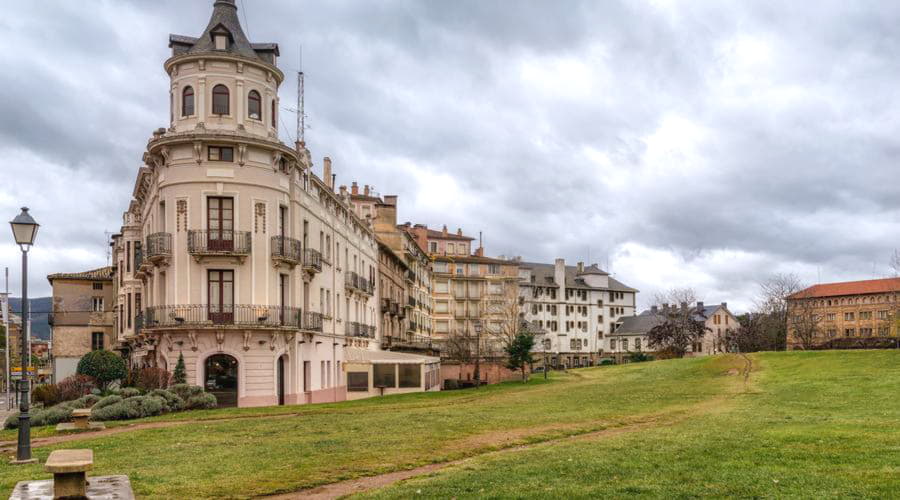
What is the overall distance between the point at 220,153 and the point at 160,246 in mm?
5015

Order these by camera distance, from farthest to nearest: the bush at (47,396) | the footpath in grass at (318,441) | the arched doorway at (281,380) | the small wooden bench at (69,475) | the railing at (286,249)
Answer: the arched doorway at (281,380)
the railing at (286,249)
the bush at (47,396)
the footpath in grass at (318,441)
the small wooden bench at (69,475)

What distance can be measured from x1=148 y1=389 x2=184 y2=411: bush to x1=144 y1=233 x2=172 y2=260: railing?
21.9 feet

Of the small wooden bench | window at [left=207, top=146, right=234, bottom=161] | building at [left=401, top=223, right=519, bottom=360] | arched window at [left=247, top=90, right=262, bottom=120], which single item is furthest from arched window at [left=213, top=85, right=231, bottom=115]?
building at [left=401, top=223, right=519, bottom=360]

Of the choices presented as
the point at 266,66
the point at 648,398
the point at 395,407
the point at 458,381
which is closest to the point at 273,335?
the point at 395,407

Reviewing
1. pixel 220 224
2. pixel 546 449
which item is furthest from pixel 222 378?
pixel 546 449

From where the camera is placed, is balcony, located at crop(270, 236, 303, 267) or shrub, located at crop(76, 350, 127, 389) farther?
shrub, located at crop(76, 350, 127, 389)

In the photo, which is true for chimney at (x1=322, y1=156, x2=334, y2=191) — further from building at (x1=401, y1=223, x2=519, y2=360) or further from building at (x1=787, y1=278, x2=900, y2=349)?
building at (x1=787, y1=278, x2=900, y2=349)

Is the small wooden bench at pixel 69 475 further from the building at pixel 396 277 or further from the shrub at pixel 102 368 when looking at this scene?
the building at pixel 396 277

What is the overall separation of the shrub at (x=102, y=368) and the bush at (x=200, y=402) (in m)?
10.2

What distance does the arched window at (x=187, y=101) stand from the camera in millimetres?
37656

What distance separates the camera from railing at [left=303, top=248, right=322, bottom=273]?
41.4 meters

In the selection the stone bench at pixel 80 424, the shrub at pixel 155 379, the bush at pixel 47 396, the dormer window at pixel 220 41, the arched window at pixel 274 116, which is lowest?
the bush at pixel 47 396

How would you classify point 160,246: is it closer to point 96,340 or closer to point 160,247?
point 160,247

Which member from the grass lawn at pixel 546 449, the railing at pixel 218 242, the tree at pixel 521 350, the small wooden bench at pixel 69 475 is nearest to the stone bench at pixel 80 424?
the grass lawn at pixel 546 449
